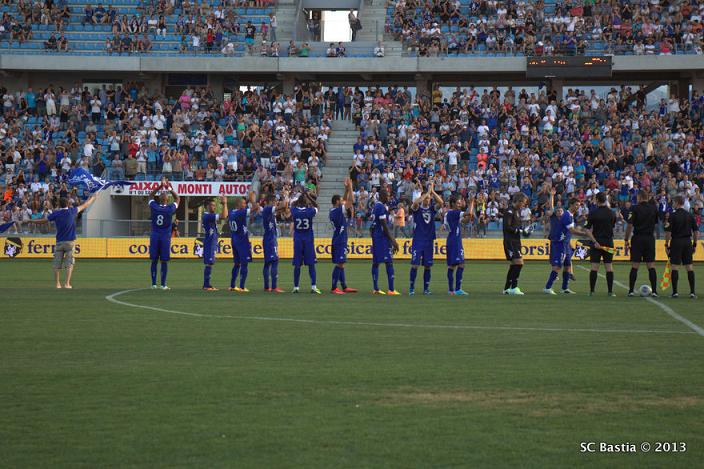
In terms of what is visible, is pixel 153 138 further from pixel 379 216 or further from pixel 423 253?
pixel 423 253

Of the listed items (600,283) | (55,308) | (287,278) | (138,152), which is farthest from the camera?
(138,152)

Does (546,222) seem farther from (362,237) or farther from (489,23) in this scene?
(489,23)

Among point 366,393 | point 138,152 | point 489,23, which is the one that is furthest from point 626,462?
point 489,23

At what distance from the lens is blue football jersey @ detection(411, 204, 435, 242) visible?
21.5 meters

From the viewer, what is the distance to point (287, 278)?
2836 centimetres

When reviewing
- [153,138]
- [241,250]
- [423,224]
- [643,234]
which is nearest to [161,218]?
[241,250]

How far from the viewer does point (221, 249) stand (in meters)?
39.5

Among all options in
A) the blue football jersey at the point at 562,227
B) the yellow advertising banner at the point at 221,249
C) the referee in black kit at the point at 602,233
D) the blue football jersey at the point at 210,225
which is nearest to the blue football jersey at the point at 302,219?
the blue football jersey at the point at 210,225

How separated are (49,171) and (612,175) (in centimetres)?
2418

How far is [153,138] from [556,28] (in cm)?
1988

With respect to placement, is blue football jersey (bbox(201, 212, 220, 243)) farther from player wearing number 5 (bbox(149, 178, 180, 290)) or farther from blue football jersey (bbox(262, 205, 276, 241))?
blue football jersey (bbox(262, 205, 276, 241))

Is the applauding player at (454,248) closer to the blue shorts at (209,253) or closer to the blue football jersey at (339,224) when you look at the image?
the blue football jersey at (339,224)

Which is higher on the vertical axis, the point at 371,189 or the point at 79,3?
the point at 79,3

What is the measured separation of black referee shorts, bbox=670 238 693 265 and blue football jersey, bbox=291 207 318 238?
735 cm
